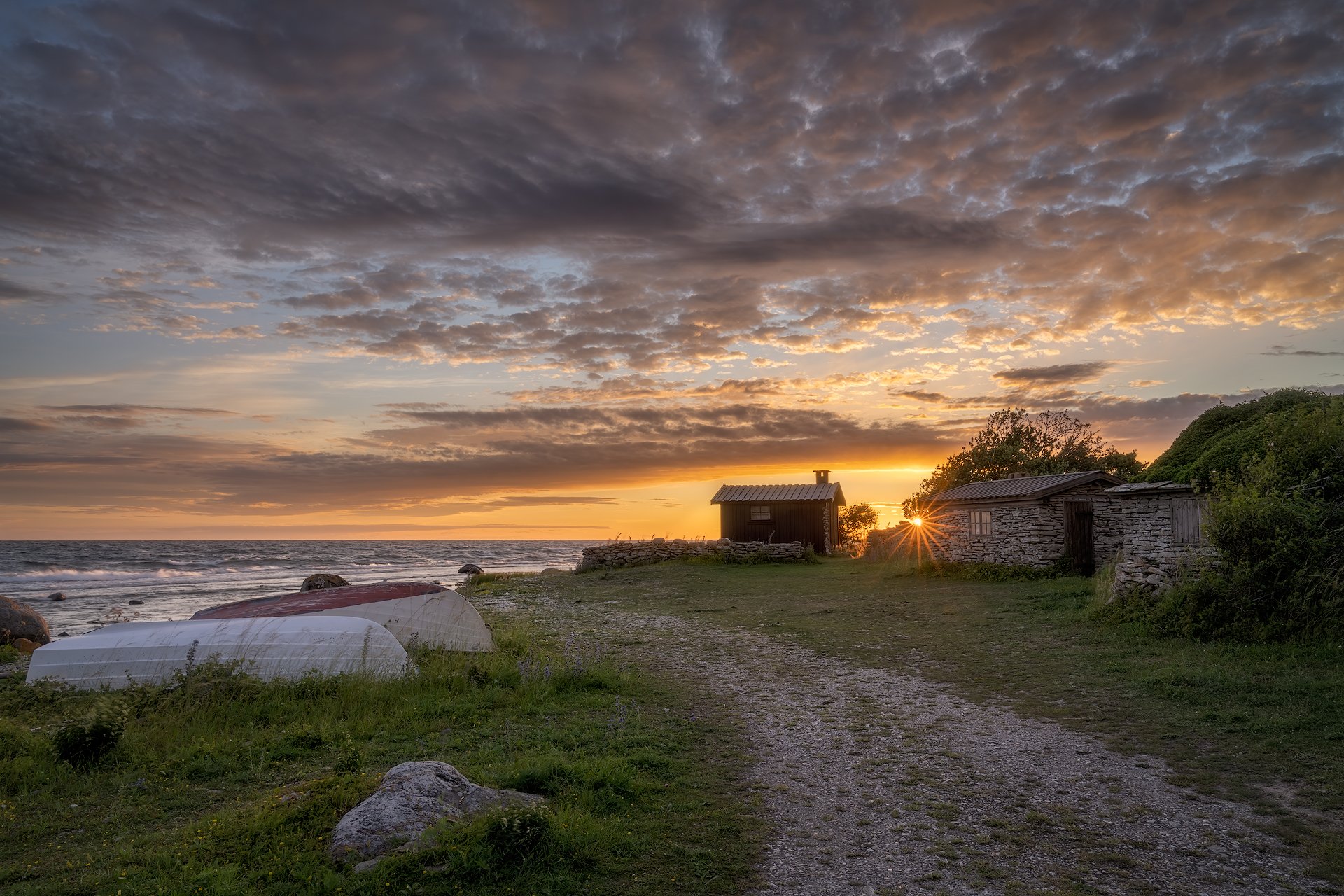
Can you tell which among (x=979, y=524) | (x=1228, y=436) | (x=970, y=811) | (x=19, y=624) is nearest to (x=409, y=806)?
(x=970, y=811)

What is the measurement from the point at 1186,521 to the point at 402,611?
18759 mm

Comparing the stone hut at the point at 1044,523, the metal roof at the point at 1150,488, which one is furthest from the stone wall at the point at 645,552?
the metal roof at the point at 1150,488

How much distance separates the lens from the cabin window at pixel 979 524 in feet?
90.7

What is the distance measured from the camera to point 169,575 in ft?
175

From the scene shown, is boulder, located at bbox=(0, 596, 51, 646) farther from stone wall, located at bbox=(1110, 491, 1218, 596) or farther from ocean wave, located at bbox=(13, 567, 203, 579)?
ocean wave, located at bbox=(13, 567, 203, 579)

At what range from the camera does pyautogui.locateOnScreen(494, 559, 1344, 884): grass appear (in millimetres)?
7004

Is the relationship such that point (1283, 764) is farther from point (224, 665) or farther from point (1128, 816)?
point (224, 665)

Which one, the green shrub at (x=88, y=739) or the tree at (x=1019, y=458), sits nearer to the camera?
the green shrub at (x=88, y=739)

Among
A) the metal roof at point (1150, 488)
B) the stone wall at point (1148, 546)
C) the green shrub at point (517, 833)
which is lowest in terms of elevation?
the green shrub at point (517, 833)

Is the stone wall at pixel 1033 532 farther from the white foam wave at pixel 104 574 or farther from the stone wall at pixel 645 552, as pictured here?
the white foam wave at pixel 104 574

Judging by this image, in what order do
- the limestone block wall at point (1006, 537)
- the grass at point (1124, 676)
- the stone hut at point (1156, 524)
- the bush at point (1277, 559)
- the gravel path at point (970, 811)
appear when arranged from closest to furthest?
1. the gravel path at point (970, 811)
2. the grass at point (1124, 676)
3. the bush at point (1277, 559)
4. the stone hut at point (1156, 524)
5. the limestone block wall at point (1006, 537)

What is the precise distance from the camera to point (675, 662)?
13727 mm

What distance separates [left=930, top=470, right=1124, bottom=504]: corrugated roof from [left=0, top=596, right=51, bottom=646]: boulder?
2789 centimetres

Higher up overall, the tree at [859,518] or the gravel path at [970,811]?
the tree at [859,518]
